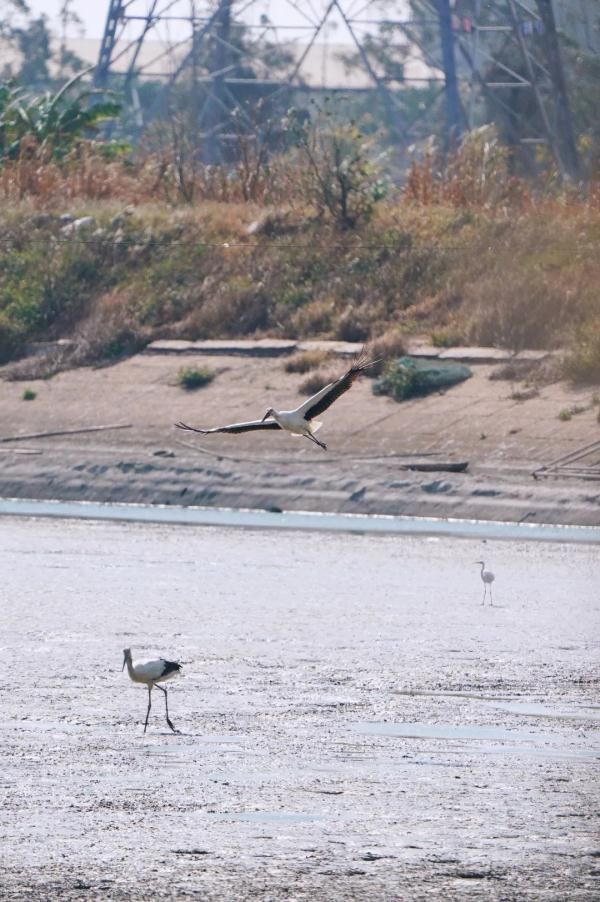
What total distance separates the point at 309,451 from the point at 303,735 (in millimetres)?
17769

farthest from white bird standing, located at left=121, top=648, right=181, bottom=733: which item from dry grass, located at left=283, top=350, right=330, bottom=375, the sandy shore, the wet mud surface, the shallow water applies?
dry grass, located at left=283, top=350, right=330, bottom=375

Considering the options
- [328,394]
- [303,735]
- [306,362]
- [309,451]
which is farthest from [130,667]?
[306,362]

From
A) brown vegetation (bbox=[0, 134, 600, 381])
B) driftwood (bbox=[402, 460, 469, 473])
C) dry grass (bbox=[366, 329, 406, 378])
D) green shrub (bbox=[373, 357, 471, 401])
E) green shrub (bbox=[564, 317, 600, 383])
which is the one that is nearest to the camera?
driftwood (bbox=[402, 460, 469, 473])

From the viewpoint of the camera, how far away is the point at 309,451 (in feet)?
98.7

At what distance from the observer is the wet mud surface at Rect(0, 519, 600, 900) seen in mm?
9273

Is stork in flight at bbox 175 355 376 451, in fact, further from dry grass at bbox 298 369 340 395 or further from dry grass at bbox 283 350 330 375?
dry grass at bbox 283 350 330 375

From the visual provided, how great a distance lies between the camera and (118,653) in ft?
51.8

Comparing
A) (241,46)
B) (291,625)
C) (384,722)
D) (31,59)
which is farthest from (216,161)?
(384,722)

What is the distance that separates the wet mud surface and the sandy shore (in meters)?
5.54

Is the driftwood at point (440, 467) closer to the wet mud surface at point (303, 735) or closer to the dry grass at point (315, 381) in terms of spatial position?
the dry grass at point (315, 381)

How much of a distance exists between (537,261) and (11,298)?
38.5 feet

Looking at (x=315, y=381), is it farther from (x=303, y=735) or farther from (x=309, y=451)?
(x=303, y=735)

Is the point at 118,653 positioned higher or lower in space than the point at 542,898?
lower

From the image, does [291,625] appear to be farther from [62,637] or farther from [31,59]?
[31,59]
